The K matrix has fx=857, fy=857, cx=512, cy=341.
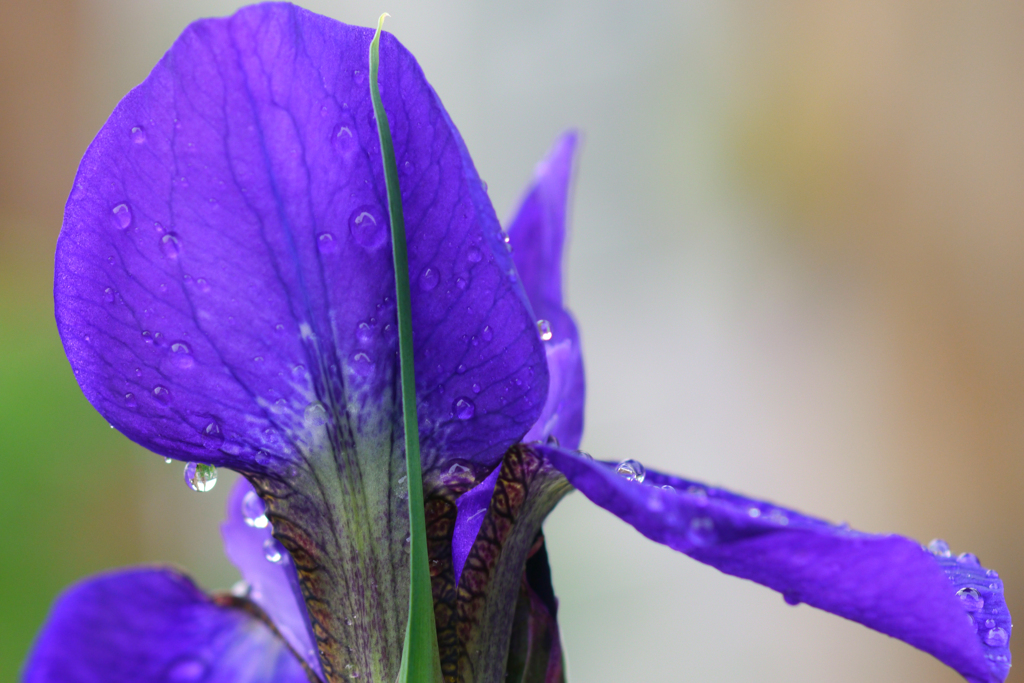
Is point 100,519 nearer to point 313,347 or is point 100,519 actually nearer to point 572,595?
point 572,595

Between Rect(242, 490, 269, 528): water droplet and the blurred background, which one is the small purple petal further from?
the blurred background

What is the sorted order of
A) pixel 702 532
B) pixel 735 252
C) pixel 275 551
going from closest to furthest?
pixel 702 532 → pixel 275 551 → pixel 735 252

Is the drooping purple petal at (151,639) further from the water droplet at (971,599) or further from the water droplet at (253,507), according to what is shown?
the water droplet at (971,599)

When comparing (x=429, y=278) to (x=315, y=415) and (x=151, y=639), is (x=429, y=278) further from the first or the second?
(x=151, y=639)

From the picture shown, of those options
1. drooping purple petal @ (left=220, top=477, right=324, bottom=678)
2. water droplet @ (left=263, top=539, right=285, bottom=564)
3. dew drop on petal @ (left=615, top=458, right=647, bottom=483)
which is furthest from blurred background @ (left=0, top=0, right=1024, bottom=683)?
dew drop on petal @ (left=615, top=458, right=647, bottom=483)

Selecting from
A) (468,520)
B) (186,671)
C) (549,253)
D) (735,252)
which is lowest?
(186,671)

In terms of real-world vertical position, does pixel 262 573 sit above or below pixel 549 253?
below

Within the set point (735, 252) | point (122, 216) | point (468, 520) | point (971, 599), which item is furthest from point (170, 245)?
point (735, 252)

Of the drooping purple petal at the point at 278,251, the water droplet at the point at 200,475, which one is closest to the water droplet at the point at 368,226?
the drooping purple petal at the point at 278,251

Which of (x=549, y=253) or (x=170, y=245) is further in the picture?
(x=549, y=253)
